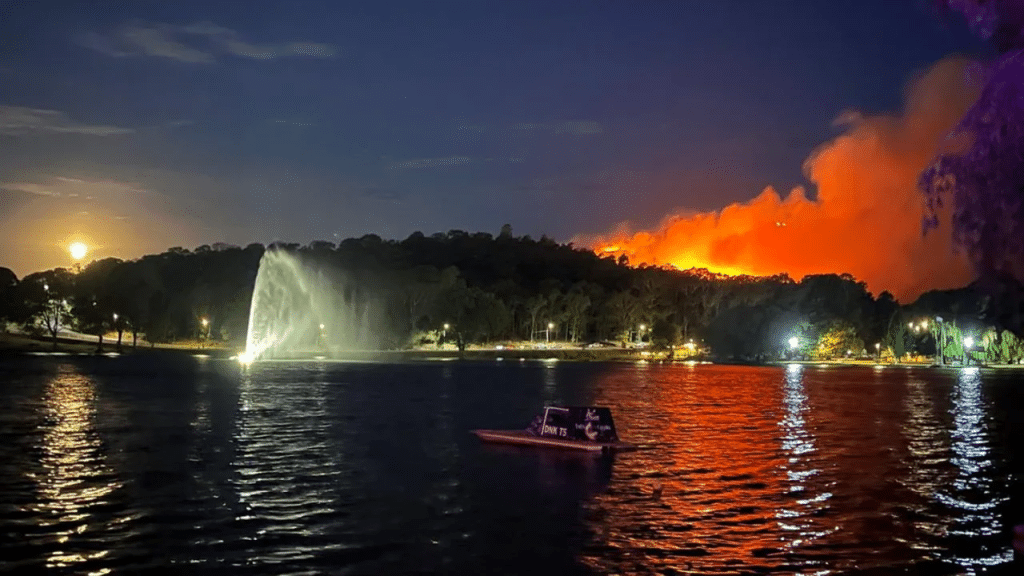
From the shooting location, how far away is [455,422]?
61.8 m

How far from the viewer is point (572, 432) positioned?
4644 centimetres

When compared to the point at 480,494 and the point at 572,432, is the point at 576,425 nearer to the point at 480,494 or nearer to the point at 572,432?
the point at 572,432

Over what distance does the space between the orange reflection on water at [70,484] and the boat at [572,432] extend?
65.5ft

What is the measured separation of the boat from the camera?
1805 inches

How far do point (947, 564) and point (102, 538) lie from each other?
2224 centimetres

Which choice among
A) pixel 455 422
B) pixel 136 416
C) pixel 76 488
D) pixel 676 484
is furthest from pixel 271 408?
pixel 676 484

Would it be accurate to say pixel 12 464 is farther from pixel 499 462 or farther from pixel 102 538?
pixel 499 462

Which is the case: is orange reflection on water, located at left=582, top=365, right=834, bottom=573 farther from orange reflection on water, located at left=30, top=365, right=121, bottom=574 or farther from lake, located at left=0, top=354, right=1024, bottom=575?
orange reflection on water, located at left=30, top=365, right=121, bottom=574

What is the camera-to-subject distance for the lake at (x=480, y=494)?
2384 centimetres

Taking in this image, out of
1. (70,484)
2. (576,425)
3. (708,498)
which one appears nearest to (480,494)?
(708,498)

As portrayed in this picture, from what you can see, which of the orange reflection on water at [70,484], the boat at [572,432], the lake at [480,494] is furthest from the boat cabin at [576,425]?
the orange reflection on water at [70,484]

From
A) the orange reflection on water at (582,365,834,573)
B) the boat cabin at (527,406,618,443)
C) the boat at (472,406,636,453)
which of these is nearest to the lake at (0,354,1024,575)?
the orange reflection on water at (582,365,834,573)

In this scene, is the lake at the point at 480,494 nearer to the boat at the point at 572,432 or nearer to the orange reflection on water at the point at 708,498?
the orange reflection on water at the point at 708,498

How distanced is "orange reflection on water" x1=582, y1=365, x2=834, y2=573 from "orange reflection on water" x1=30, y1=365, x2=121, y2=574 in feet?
43.4
